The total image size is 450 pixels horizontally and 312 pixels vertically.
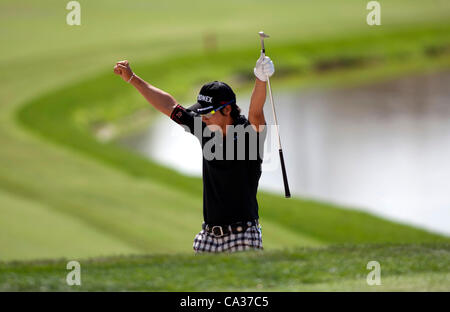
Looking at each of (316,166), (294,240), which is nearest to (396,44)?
(316,166)

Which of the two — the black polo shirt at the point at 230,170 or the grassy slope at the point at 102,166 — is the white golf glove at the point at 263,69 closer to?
the black polo shirt at the point at 230,170

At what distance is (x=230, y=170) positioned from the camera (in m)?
4.68

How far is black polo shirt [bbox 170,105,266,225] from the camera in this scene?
4660 mm

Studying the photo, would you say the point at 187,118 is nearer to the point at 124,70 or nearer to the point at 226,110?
Answer: the point at 226,110

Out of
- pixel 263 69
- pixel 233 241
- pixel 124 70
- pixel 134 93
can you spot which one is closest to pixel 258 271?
pixel 233 241

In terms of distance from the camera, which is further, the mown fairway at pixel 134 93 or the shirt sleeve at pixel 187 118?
the mown fairway at pixel 134 93

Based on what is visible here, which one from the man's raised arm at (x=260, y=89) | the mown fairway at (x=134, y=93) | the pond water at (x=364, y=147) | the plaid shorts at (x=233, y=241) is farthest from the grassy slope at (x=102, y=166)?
the man's raised arm at (x=260, y=89)

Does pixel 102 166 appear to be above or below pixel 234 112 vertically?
above

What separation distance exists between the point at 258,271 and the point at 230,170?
1868 mm

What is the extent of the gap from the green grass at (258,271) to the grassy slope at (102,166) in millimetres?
2524

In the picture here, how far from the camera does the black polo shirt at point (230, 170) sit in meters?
4.66

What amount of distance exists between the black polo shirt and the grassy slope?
4.80m

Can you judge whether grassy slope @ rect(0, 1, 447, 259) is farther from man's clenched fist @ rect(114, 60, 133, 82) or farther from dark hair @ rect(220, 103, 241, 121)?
dark hair @ rect(220, 103, 241, 121)
